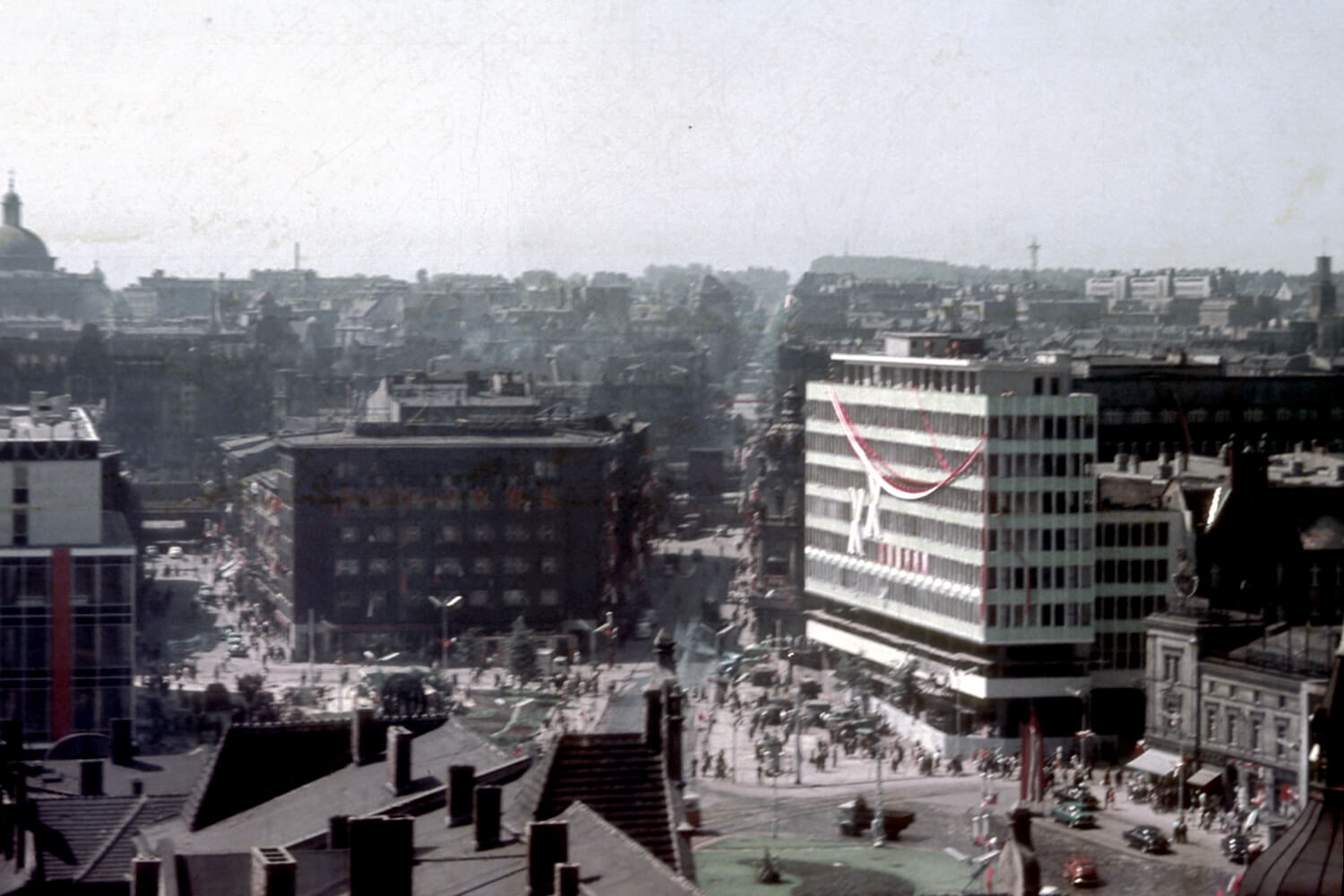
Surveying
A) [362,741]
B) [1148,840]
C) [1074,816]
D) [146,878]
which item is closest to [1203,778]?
[1074,816]

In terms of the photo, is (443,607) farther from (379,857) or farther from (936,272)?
(379,857)

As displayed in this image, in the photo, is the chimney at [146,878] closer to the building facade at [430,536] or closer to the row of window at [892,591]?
the row of window at [892,591]

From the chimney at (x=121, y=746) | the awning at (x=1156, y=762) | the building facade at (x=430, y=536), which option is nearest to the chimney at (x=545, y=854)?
the chimney at (x=121, y=746)

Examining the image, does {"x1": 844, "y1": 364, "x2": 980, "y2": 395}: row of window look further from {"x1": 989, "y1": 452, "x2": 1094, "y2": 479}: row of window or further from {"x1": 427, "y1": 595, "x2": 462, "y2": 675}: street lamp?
{"x1": 427, "y1": 595, "x2": 462, "y2": 675}: street lamp

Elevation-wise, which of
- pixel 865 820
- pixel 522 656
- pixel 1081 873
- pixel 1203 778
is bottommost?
pixel 522 656

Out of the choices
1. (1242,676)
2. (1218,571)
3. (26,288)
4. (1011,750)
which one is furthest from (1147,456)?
(26,288)

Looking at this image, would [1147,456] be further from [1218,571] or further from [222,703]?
[222,703]
